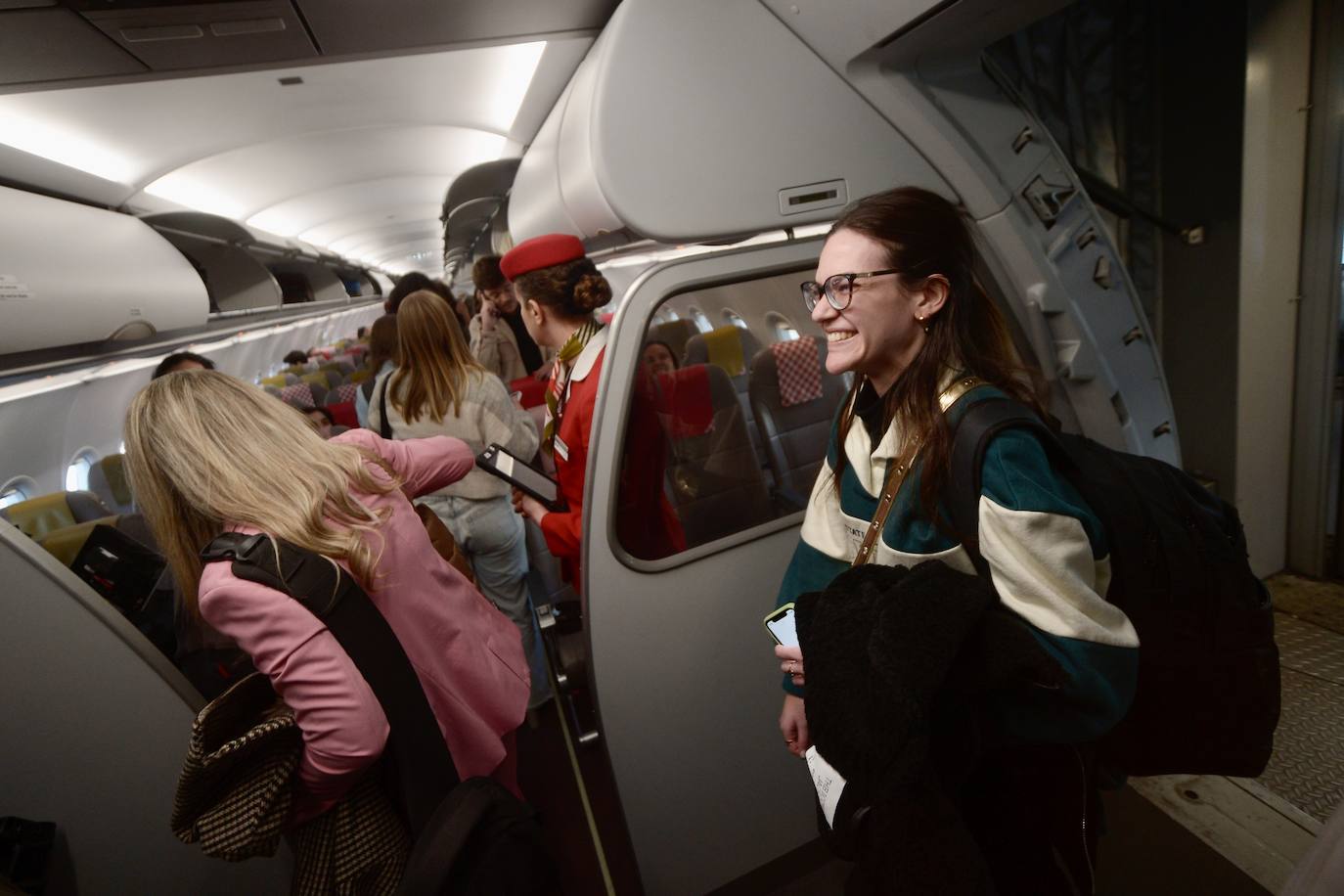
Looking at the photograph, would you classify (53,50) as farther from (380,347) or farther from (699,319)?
(380,347)

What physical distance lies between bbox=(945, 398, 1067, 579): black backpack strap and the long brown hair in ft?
0.15

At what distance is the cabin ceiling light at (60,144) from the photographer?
2.46 metres

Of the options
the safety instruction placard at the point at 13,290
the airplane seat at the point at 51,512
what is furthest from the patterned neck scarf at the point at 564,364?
the airplane seat at the point at 51,512

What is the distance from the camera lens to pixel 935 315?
4.03 feet

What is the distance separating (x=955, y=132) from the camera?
1.99 metres

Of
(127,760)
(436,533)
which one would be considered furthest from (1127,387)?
(127,760)

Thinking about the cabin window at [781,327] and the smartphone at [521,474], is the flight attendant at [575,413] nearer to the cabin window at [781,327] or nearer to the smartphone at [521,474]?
the smartphone at [521,474]

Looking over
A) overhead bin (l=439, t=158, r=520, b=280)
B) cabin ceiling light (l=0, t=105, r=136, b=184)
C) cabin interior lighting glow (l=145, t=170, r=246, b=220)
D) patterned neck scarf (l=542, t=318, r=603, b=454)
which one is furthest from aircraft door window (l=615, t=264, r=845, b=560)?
cabin interior lighting glow (l=145, t=170, r=246, b=220)

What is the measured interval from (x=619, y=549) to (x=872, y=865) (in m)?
0.95

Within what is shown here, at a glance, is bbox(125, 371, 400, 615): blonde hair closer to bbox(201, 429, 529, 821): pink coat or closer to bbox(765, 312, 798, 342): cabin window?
bbox(201, 429, 529, 821): pink coat

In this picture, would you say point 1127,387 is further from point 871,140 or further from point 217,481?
point 217,481

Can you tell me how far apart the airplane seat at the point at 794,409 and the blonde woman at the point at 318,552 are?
993 mm

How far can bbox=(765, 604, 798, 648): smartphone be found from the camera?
4.19ft

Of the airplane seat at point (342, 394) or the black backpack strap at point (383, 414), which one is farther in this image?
the airplane seat at point (342, 394)
